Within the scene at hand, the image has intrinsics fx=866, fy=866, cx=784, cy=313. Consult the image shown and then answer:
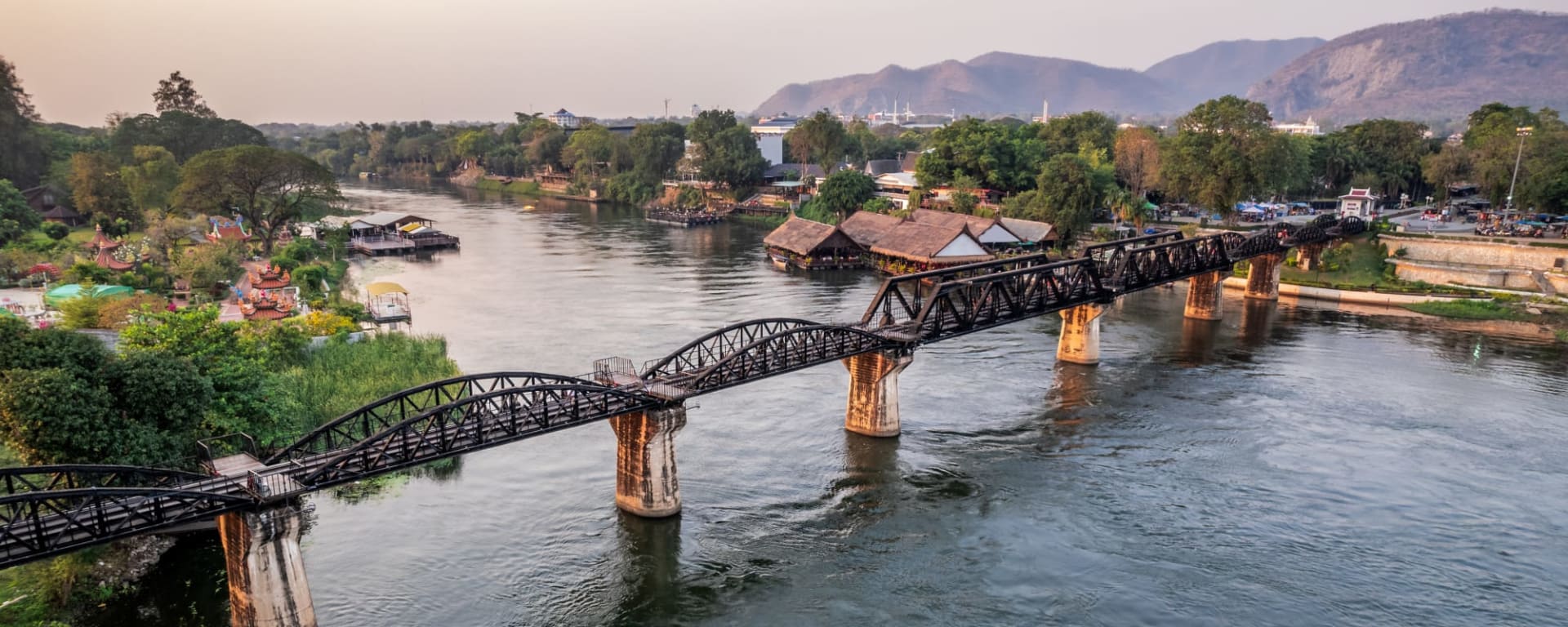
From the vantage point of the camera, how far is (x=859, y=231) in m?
106

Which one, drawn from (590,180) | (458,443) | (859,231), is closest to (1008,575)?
(458,443)

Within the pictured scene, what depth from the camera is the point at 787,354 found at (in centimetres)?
4109

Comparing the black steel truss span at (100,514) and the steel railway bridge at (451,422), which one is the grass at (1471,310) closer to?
the steel railway bridge at (451,422)

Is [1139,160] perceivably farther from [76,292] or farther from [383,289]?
[76,292]

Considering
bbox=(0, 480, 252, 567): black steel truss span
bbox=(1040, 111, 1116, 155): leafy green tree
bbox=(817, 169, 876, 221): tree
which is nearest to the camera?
bbox=(0, 480, 252, 567): black steel truss span

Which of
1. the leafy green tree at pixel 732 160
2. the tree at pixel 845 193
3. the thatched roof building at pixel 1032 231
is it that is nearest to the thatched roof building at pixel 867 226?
the thatched roof building at pixel 1032 231

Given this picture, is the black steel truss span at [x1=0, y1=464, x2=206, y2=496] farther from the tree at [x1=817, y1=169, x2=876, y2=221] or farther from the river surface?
the tree at [x1=817, y1=169, x2=876, y2=221]

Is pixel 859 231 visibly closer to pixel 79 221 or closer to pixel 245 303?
pixel 245 303

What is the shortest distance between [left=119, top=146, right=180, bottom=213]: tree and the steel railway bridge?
244 feet

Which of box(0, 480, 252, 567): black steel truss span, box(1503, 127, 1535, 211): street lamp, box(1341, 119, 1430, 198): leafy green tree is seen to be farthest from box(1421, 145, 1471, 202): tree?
box(0, 480, 252, 567): black steel truss span

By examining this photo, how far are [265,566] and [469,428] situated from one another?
7546mm

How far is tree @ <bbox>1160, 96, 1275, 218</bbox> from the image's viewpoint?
3578 inches

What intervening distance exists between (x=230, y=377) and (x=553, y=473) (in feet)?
47.3

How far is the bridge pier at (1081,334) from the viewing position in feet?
196
